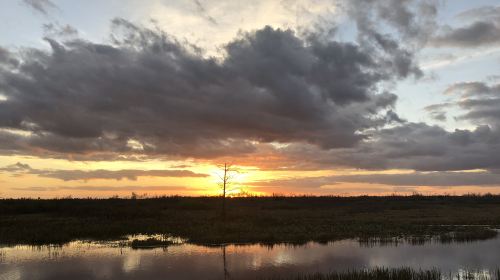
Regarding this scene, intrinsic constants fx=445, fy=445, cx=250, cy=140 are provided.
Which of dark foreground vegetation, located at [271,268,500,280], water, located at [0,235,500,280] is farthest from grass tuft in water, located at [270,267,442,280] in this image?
water, located at [0,235,500,280]

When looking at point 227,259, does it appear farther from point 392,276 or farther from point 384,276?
point 392,276

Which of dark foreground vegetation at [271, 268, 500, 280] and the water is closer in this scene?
dark foreground vegetation at [271, 268, 500, 280]

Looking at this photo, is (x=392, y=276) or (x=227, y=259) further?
(x=227, y=259)

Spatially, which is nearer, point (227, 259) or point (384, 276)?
point (384, 276)

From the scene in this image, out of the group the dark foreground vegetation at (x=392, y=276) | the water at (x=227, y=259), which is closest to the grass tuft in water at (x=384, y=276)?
the dark foreground vegetation at (x=392, y=276)

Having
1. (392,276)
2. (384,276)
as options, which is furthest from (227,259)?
(392,276)

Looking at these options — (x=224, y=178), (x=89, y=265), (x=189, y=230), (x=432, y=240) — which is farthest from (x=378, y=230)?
(x=89, y=265)

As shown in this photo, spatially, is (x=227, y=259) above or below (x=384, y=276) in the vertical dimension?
below

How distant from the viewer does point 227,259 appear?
32.3 meters

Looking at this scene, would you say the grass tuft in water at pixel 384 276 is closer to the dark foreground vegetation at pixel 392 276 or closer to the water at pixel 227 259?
the dark foreground vegetation at pixel 392 276

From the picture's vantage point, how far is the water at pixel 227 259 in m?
26.8

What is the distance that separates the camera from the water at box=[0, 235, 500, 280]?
1055 inches

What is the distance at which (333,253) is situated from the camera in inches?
1351

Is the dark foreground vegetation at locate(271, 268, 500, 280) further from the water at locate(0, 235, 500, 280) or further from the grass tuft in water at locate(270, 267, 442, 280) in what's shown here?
the water at locate(0, 235, 500, 280)
